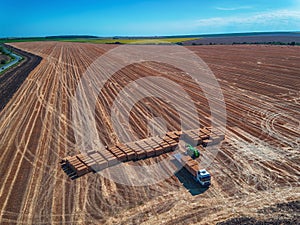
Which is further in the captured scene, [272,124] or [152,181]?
[272,124]

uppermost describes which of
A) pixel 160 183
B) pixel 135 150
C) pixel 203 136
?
pixel 203 136

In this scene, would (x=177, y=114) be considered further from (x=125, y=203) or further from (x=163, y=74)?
(x=163, y=74)

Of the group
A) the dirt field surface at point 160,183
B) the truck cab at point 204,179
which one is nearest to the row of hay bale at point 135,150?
the dirt field surface at point 160,183

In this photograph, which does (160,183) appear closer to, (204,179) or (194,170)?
(194,170)

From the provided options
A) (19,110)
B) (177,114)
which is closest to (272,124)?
(177,114)

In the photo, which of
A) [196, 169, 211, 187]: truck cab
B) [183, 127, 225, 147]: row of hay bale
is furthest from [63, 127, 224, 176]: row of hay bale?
[196, 169, 211, 187]: truck cab

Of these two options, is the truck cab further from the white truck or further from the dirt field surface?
the dirt field surface

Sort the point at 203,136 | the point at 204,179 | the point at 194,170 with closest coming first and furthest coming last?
the point at 204,179
the point at 194,170
the point at 203,136

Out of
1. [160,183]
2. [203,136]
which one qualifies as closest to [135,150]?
[160,183]
